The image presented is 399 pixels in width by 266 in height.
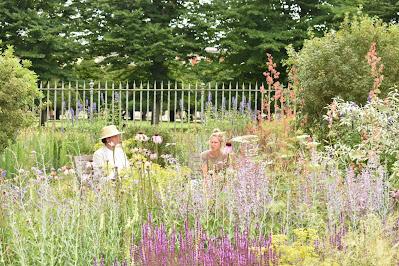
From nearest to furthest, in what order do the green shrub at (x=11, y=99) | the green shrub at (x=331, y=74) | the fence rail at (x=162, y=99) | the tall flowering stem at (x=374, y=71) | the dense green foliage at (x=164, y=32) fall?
1. the tall flowering stem at (x=374, y=71)
2. the green shrub at (x=11, y=99)
3. the green shrub at (x=331, y=74)
4. the fence rail at (x=162, y=99)
5. the dense green foliage at (x=164, y=32)

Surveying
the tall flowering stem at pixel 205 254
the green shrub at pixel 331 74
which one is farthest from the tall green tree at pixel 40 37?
the tall flowering stem at pixel 205 254

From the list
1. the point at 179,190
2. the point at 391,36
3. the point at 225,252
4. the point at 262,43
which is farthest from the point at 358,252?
the point at 262,43

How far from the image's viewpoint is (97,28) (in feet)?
92.1

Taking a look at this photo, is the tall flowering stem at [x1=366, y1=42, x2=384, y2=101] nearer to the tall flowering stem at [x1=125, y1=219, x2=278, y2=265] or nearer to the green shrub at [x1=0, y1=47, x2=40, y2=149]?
the green shrub at [x1=0, y1=47, x2=40, y2=149]

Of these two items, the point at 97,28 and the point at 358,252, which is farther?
the point at 97,28

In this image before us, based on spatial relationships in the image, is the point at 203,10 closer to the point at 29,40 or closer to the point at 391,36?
the point at 29,40

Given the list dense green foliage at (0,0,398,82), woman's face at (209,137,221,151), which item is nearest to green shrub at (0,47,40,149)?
woman's face at (209,137,221,151)

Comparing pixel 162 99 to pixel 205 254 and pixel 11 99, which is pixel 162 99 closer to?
pixel 11 99

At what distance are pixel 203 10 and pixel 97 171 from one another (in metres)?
22.9

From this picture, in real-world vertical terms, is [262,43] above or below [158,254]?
above

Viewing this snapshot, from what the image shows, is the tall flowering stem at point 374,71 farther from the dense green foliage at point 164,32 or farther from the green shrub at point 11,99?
the dense green foliage at point 164,32

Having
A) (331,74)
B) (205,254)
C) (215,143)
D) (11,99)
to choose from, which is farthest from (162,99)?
(205,254)

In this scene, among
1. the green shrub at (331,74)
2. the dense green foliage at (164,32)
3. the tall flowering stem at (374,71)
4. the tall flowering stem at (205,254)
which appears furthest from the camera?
the dense green foliage at (164,32)

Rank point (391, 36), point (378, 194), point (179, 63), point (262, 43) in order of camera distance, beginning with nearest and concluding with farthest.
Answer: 1. point (378, 194)
2. point (391, 36)
3. point (262, 43)
4. point (179, 63)
